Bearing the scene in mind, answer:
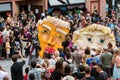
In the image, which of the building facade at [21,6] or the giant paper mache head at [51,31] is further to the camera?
the building facade at [21,6]

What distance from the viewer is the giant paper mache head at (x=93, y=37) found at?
64.3ft

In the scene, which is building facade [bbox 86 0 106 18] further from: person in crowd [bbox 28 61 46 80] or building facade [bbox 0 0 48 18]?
person in crowd [bbox 28 61 46 80]

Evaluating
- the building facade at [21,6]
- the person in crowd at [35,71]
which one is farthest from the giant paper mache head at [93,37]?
the building facade at [21,6]

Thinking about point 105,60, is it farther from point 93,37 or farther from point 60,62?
point 93,37

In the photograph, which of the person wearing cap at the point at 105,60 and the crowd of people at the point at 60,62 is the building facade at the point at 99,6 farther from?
the person wearing cap at the point at 105,60

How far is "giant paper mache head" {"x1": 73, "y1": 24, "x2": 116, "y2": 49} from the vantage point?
1959 centimetres

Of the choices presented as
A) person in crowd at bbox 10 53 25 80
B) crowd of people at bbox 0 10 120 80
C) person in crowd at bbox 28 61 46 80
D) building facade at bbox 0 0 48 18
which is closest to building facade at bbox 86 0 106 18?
building facade at bbox 0 0 48 18

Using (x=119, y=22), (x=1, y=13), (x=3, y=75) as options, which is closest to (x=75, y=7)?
(x=1, y=13)

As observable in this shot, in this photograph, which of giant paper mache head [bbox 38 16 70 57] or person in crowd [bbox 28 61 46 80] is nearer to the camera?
person in crowd [bbox 28 61 46 80]

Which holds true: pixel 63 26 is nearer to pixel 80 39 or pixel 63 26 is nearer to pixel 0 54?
pixel 80 39

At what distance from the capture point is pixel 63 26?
20203mm

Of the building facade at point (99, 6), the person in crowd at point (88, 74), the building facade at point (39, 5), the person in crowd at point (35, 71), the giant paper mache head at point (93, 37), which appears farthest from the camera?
the building facade at point (99, 6)

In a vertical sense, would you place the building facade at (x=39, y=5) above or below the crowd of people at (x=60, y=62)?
above

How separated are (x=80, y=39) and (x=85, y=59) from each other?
5413mm
